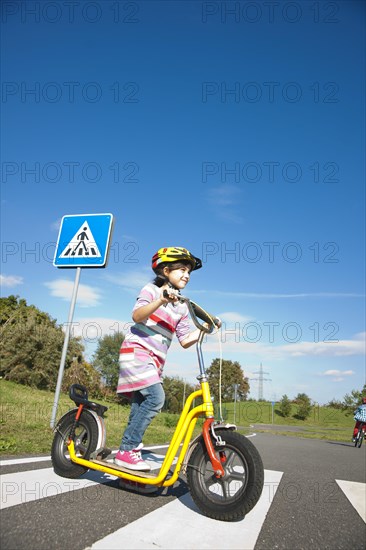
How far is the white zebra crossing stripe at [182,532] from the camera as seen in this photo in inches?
73.7

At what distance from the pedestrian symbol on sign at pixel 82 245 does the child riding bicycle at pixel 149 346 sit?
137 inches

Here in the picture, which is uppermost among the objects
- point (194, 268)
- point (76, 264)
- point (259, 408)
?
point (76, 264)

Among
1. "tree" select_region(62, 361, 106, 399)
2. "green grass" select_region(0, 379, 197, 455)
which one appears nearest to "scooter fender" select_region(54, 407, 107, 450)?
→ "green grass" select_region(0, 379, 197, 455)

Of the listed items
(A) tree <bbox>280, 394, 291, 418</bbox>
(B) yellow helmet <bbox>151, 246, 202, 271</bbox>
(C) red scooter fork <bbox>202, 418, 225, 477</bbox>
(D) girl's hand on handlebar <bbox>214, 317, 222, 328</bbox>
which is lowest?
(A) tree <bbox>280, 394, 291, 418</bbox>

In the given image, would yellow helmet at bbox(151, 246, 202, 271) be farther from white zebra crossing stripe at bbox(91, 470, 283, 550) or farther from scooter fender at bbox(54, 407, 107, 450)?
white zebra crossing stripe at bbox(91, 470, 283, 550)

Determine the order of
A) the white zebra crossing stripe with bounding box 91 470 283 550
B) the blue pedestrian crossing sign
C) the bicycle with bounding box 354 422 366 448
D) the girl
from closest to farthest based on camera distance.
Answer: the white zebra crossing stripe with bounding box 91 470 283 550, the girl, the blue pedestrian crossing sign, the bicycle with bounding box 354 422 366 448

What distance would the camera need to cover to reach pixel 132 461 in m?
2.74

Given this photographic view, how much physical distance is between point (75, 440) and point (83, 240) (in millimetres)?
3963

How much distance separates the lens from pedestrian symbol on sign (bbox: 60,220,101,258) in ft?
21.1

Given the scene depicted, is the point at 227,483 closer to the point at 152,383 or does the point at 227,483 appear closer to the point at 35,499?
the point at 152,383

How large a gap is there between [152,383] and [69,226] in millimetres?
4576

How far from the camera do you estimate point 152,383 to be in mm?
2828

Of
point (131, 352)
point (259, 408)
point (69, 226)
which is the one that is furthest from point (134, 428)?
point (259, 408)

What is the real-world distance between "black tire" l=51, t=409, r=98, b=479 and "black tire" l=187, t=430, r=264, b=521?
39.4 inches
